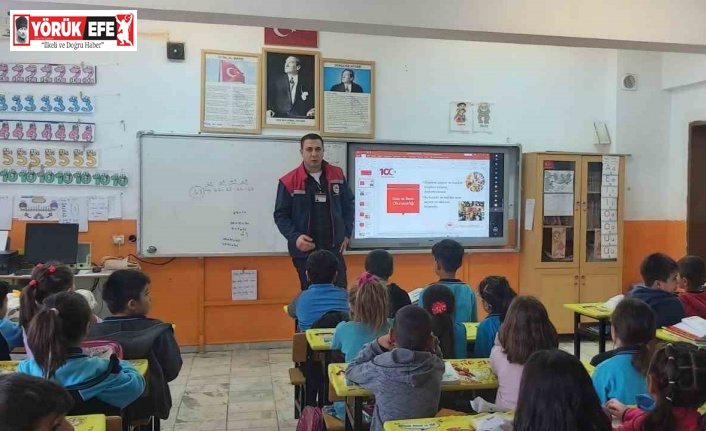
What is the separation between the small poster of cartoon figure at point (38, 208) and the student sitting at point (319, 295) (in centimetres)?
264

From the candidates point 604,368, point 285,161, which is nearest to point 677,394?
point 604,368

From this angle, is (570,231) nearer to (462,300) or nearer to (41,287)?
(462,300)

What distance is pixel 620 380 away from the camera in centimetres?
201

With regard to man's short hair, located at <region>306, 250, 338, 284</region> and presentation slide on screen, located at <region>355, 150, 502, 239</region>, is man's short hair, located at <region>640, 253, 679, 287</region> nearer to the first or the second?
man's short hair, located at <region>306, 250, 338, 284</region>

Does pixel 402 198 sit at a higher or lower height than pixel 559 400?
higher

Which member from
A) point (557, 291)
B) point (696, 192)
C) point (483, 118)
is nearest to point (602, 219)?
point (557, 291)

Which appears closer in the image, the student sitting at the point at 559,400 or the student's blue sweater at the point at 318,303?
the student sitting at the point at 559,400

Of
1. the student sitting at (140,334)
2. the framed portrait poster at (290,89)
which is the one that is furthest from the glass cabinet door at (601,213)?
the student sitting at (140,334)

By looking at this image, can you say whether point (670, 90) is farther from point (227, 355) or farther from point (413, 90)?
point (227, 355)

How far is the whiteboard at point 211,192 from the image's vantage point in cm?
475

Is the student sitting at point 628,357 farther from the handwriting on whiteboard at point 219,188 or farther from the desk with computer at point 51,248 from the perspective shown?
the desk with computer at point 51,248

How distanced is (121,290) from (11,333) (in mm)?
627

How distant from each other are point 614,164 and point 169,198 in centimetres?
413

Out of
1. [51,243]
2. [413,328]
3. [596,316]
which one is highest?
[51,243]
